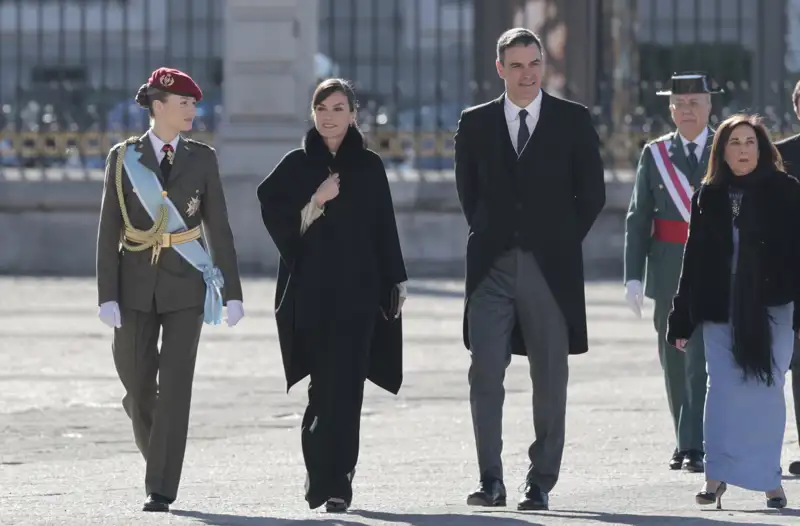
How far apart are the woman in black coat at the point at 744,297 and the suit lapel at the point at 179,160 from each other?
5.95 ft

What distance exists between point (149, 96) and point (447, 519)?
1901 mm

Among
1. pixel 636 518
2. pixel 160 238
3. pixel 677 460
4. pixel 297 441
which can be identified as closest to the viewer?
pixel 636 518

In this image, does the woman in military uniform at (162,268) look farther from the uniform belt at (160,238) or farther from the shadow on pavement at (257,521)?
the shadow on pavement at (257,521)

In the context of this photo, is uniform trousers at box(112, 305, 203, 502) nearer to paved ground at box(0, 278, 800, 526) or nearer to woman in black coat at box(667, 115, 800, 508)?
paved ground at box(0, 278, 800, 526)

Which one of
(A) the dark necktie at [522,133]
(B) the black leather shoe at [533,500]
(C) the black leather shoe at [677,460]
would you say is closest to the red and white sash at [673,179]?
(C) the black leather shoe at [677,460]

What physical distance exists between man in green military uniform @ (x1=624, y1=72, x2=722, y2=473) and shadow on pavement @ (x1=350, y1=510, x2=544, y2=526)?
206cm

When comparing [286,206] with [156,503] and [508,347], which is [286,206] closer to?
[508,347]

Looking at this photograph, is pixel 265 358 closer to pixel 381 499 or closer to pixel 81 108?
pixel 381 499

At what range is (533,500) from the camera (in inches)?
304

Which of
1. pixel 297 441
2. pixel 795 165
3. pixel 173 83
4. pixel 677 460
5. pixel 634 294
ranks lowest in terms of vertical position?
pixel 297 441

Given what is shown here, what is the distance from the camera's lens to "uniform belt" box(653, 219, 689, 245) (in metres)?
9.39

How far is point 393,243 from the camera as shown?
7.94m

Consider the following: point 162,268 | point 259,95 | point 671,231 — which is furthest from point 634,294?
point 259,95

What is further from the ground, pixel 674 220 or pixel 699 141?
pixel 699 141
